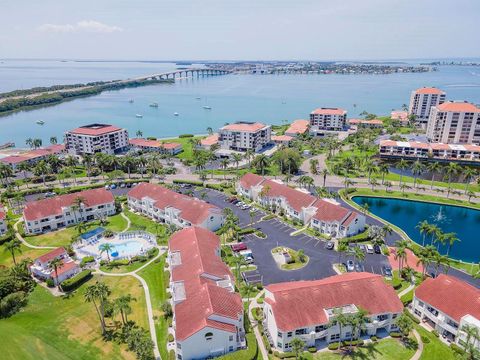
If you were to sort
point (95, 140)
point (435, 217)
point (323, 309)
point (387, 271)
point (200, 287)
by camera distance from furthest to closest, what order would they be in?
1. point (95, 140)
2. point (435, 217)
3. point (387, 271)
4. point (200, 287)
5. point (323, 309)

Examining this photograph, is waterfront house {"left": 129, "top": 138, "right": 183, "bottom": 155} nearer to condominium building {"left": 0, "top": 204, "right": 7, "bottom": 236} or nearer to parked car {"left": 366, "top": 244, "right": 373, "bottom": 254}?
condominium building {"left": 0, "top": 204, "right": 7, "bottom": 236}

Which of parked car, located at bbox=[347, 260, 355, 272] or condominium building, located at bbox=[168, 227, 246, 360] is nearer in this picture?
condominium building, located at bbox=[168, 227, 246, 360]

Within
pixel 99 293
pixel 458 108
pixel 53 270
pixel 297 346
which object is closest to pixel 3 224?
pixel 53 270

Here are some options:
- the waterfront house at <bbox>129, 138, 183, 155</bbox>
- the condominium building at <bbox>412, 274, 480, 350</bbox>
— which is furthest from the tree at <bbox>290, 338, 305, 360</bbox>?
the waterfront house at <bbox>129, 138, 183, 155</bbox>

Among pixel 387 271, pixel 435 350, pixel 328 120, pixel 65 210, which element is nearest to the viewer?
pixel 435 350

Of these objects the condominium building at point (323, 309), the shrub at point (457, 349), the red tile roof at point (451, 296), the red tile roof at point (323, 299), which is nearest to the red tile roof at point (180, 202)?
the red tile roof at point (323, 299)

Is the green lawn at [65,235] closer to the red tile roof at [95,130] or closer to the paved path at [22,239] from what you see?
the paved path at [22,239]

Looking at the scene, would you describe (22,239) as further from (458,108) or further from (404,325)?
(458,108)

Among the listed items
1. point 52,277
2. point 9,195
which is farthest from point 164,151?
point 52,277
